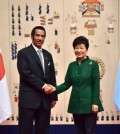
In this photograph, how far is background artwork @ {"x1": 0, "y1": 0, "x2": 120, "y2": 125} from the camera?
371cm

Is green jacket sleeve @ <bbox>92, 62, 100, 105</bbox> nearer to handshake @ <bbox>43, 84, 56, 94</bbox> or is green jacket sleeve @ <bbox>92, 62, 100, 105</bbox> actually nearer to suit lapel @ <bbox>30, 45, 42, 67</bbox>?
handshake @ <bbox>43, 84, 56, 94</bbox>

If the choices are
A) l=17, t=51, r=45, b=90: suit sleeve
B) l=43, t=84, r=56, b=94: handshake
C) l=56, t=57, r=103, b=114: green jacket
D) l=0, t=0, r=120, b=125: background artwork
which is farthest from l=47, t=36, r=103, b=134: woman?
l=0, t=0, r=120, b=125: background artwork

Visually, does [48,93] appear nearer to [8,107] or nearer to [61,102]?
[8,107]

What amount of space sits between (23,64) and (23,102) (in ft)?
1.24

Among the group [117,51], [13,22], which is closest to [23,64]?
[13,22]

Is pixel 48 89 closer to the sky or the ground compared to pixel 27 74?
closer to the ground

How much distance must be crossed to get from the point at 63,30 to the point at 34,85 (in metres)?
1.13

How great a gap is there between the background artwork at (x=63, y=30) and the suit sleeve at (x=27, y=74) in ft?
2.85

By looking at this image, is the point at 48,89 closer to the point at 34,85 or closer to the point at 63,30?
the point at 34,85

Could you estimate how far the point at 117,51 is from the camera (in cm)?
375

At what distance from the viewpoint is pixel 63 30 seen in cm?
373

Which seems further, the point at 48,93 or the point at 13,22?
the point at 13,22

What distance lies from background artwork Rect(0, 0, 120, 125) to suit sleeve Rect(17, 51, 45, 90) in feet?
2.85

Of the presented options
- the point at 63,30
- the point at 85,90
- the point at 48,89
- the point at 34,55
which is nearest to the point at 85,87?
the point at 85,90
